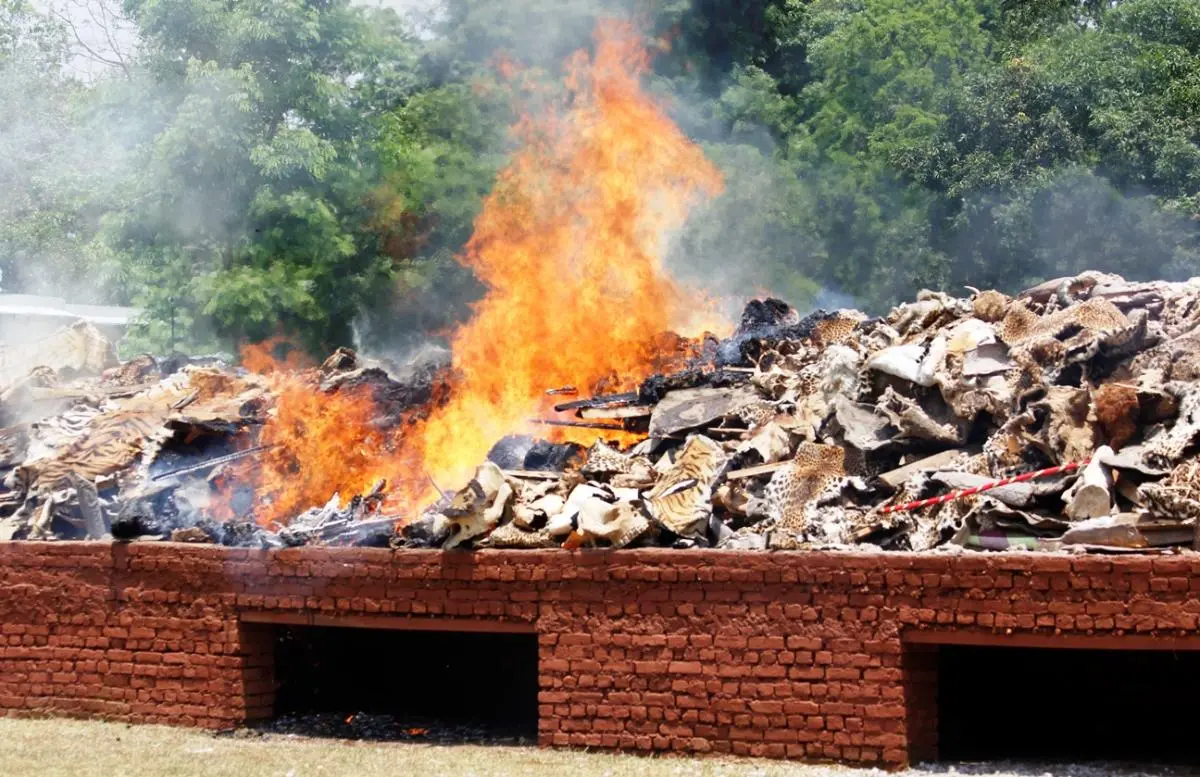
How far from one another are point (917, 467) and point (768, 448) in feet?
4.25

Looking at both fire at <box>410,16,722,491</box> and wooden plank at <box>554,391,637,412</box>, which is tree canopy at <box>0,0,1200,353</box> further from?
wooden plank at <box>554,391,637,412</box>

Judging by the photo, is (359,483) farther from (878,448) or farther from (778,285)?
(778,285)

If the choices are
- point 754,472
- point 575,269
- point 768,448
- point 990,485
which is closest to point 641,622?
point 754,472

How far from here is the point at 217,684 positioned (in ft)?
37.9

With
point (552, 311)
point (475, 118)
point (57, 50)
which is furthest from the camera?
point (57, 50)

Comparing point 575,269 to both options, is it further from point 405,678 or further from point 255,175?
point 255,175

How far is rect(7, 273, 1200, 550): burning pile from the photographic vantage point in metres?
10.0

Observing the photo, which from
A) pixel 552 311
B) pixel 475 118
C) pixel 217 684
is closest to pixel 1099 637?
pixel 217 684

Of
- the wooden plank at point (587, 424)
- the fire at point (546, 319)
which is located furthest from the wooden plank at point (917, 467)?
the fire at point (546, 319)

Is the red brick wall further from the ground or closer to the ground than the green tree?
closer to the ground

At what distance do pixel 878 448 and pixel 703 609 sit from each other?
2.08 meters

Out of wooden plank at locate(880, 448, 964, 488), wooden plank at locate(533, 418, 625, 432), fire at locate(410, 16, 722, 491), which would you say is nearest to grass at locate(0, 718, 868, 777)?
wooden plank at locate(880, 448, 964, 488)

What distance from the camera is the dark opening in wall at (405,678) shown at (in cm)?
1233

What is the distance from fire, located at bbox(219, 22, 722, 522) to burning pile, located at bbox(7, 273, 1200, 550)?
0.29 ft
